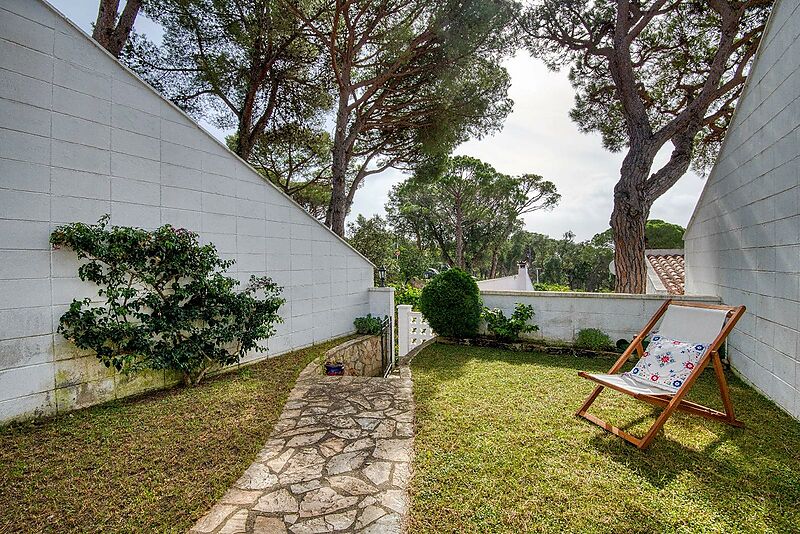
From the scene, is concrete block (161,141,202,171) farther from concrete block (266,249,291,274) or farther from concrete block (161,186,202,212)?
concrete block (266,249,291,274)

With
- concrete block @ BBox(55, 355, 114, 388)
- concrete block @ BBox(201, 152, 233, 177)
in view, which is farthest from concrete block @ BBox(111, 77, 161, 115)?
concrete block @ BBox(55, 355, 114, 388)

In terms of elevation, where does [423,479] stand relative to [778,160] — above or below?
below

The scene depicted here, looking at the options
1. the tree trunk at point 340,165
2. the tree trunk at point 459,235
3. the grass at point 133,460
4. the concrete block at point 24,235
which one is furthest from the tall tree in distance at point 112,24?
the tree trunk at point 459,235

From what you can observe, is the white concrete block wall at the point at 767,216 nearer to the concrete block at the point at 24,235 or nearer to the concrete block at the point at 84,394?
the concrete block at the point at 84,394

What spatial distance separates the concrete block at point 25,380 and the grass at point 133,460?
11.0 inches

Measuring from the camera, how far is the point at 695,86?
8836mm

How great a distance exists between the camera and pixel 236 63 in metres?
8.79

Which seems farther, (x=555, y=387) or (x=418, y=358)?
(x=418, y=358)

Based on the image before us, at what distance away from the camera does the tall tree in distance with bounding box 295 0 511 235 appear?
802cm

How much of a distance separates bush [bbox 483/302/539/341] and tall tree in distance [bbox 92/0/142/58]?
7771 mm

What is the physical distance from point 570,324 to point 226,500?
18.9ft

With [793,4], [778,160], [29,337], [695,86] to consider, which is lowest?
[29,337]

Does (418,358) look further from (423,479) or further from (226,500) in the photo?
(226,500)

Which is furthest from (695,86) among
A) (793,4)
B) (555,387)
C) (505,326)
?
(555,387)
